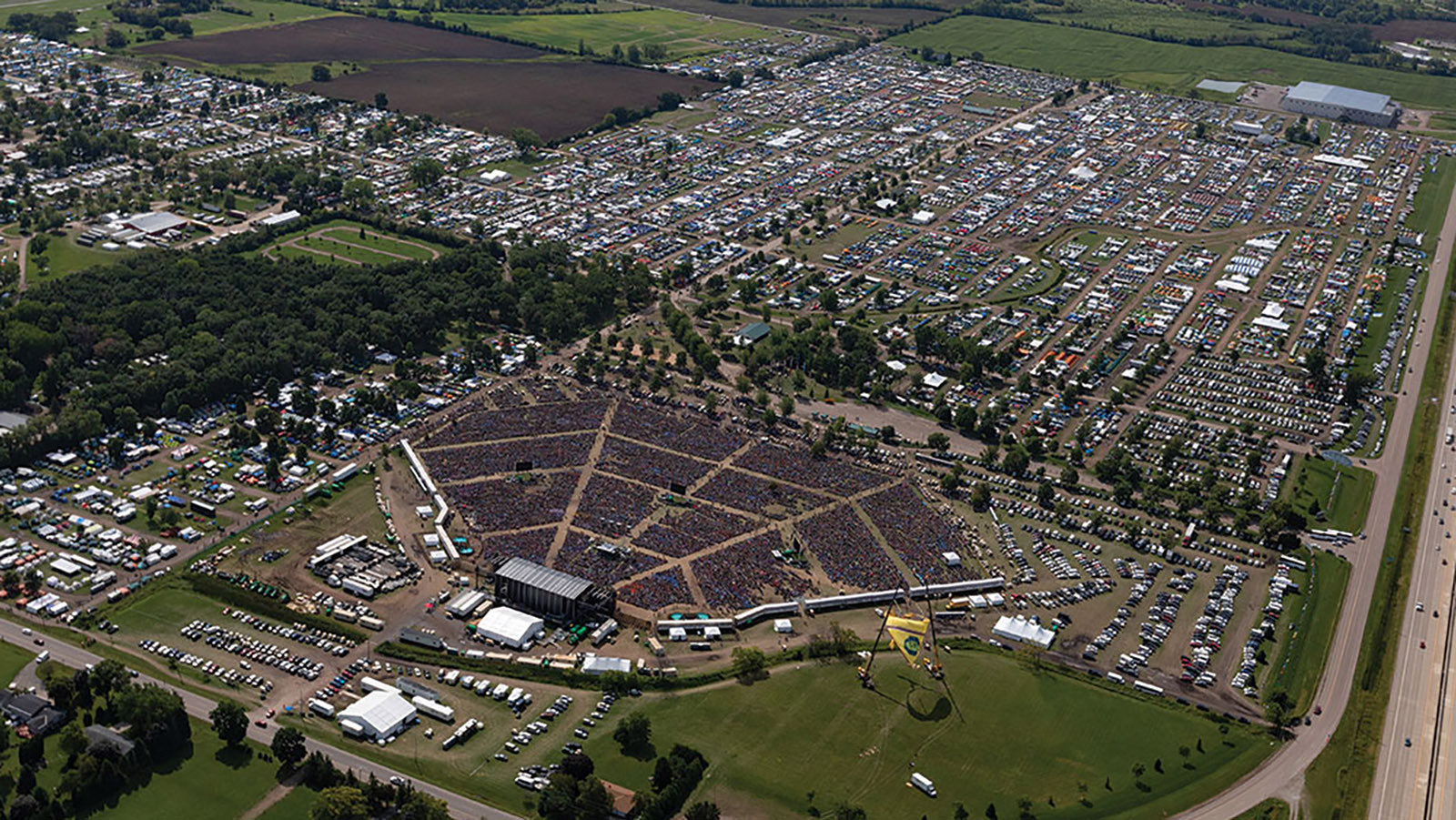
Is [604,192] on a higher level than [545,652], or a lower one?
higher

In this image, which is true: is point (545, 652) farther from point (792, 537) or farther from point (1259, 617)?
point (1259, 617)

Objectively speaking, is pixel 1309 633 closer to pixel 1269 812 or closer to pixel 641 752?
pixel 1269 812

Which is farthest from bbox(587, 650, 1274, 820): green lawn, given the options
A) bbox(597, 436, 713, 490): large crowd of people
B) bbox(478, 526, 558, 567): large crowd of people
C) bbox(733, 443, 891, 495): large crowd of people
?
bbox(597, 436, 713, 490): large crowd of people

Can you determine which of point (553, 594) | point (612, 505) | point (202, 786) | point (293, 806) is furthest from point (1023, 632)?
point (202, 786)

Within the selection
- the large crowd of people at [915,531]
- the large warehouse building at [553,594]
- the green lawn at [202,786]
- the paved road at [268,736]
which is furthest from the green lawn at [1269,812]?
the green lawn at [202,786]

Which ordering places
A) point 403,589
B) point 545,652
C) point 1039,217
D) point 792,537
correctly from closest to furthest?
point 545,652 → point 403,589 → point 792,537 → point 1039,217

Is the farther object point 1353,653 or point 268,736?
point 1353,653

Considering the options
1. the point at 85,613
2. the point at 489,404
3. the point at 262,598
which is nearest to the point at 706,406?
the point at 489,404
